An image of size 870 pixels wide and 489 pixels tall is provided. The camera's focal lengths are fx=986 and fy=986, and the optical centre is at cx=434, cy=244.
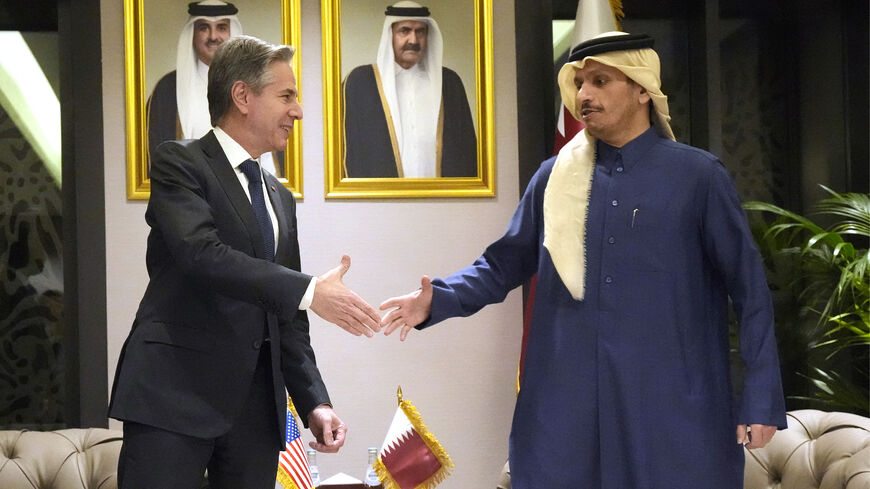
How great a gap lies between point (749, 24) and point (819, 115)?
539 millimetres

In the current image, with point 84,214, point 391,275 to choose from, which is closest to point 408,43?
point 391,275

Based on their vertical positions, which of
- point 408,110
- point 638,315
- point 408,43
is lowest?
point 638,315

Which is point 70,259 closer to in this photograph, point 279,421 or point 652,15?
point 279,421

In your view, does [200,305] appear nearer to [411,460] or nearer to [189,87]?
[411,460]

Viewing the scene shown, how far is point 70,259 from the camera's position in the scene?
165 inches

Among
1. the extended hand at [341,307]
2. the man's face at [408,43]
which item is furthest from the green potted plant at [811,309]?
the extended hand at [341,307]

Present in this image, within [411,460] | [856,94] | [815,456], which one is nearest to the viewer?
[815,456]

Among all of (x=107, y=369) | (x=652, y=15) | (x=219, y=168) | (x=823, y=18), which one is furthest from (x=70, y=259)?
(x=823, y=18)

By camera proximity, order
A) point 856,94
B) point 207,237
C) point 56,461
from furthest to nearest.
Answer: point 856,94 < point 56,461 < point 207,237

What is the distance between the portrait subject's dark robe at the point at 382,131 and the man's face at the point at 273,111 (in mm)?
1699

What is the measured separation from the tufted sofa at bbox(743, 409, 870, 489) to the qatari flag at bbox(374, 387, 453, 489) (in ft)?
3.63

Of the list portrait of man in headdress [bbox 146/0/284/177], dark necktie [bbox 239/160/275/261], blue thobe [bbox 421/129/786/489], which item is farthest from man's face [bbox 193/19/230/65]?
blue thobe [bbox 421/129/786/489]

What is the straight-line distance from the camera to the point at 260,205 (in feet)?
8.05

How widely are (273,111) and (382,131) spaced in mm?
1797
